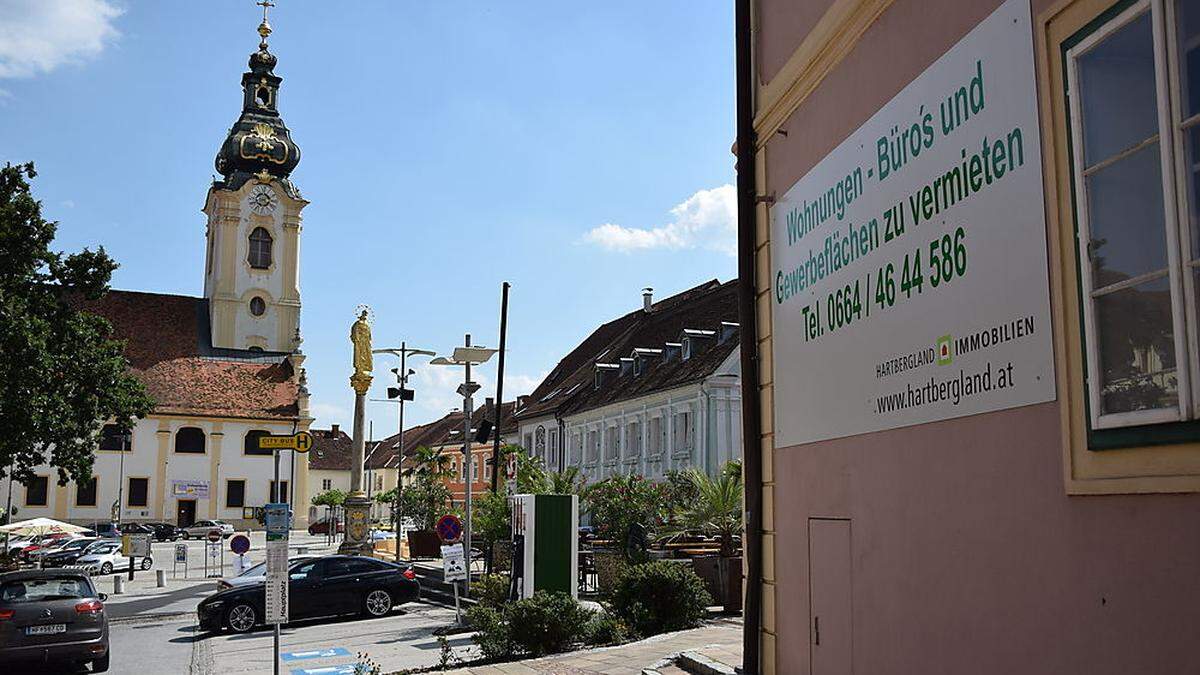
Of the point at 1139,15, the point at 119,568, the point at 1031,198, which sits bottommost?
the point at 119,568

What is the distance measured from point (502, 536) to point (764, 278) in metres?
19.1

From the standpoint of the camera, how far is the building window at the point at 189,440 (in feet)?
253

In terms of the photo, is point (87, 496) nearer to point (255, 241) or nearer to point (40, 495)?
point (40, 495)

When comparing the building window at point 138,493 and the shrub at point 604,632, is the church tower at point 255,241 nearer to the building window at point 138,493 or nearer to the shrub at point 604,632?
the building window at point 138,493

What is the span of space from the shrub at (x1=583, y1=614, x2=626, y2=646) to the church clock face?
78045 millimetres

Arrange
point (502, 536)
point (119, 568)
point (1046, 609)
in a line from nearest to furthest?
point (1046, 609)
point (502, 536)
point (119, 568)

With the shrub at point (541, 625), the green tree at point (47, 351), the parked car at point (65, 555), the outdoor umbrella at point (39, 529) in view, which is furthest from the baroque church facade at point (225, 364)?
the shrub at point (541, 625)

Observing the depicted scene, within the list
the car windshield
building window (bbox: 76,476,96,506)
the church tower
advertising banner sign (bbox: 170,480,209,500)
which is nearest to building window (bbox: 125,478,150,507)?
advertising banner sign (bbox: 170,480,209,500)

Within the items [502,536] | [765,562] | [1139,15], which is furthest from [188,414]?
[1139,15]

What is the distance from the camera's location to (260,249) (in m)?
87.1

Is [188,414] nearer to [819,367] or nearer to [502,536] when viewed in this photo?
[502,536]

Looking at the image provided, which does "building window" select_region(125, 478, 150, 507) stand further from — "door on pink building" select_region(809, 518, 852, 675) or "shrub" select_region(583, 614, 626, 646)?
"door on pink building" select_region(809, 518, 852, 675)

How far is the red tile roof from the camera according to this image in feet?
259

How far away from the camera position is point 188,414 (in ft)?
254
